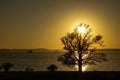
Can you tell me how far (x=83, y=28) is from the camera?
57.7 metres

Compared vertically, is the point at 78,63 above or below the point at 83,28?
below

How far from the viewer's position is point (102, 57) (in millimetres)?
58219

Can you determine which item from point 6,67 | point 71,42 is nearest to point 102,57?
point 71,42

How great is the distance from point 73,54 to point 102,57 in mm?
4994

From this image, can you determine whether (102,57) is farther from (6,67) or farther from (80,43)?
(6,67)
